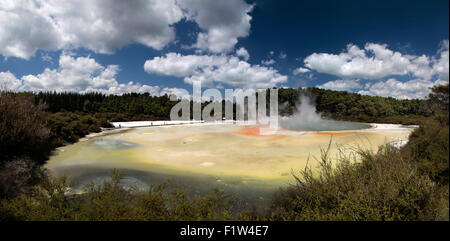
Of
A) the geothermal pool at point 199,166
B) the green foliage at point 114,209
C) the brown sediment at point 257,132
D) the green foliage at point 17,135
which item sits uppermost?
the green foliage at point 17,135

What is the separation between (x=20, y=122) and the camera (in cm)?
893

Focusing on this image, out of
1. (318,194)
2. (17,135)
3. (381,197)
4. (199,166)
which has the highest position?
(17,135)

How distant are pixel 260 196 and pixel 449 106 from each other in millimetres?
4908

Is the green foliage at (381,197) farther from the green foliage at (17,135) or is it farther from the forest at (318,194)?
the green foliage at (17,135)

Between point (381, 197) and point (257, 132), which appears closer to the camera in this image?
point (381, 197)

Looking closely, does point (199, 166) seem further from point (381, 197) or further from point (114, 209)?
point (381, 197)

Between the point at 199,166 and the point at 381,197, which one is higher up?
the point at 381,197

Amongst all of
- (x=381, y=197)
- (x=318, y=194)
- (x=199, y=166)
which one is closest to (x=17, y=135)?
(x=199, y=166)

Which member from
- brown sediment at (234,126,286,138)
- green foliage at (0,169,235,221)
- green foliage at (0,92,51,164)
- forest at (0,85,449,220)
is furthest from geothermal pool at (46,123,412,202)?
brown sediment at (234,126,286,138)

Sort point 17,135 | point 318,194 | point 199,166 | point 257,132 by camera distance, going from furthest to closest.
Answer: point 257,132 → point 199,166 → point 17,135 → point 318,194

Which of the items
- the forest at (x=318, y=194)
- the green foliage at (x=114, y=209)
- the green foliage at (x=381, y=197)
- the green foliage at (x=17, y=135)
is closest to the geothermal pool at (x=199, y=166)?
the green foliage at (x=17, y=135)

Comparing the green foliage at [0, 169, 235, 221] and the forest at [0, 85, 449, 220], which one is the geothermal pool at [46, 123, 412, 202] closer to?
the forest at [0, 85, 449, 220]
